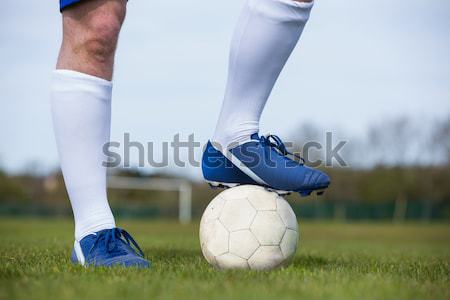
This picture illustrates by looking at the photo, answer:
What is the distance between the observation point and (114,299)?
215 centimetres

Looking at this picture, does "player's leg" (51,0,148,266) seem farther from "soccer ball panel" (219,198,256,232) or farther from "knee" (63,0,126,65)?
"soccer ball panel" (219,198,256,232)

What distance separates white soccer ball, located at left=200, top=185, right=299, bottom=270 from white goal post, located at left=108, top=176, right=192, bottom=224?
3799cm

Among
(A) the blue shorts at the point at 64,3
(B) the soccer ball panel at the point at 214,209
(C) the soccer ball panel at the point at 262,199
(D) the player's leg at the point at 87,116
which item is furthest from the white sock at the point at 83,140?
(C) the soccer ball panel at the point at 262,199

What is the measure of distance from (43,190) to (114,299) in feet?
217

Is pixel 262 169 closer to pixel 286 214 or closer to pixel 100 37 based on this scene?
pixel 286 214

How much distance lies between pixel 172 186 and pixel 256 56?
46.5m

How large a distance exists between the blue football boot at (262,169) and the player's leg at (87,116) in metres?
0.59

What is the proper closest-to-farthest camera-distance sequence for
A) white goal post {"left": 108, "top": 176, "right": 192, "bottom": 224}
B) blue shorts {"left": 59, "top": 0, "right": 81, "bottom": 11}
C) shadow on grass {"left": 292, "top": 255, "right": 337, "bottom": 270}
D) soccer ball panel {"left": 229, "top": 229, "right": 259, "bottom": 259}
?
blue shorts {"left": 59, "top": 0, "right": 81, "bottom": 11}, soccer ball panel {"left": 229, "top": 229, "right": 259, "bottom": 259}, shadow on grass {"left": 292, "top": 255, "right": 337, "bottom": 270}, white goal post {"left": 108, "top": 176, "right": 192, "bottom": 224}

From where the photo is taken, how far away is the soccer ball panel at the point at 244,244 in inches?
126

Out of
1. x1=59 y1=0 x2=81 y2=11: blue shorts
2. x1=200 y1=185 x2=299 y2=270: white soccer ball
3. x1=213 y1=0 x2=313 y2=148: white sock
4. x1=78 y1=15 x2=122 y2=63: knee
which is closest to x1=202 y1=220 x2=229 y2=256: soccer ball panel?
x1=200 y1=185 x2=299 y2=270: white soccer ball

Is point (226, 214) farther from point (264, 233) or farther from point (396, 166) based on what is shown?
point (396, 166)

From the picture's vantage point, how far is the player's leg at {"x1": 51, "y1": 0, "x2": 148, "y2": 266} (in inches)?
122

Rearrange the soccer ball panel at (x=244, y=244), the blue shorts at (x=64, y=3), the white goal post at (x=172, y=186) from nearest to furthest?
the blue shorts at (x=64, y=3), the soccer ball panel at (x=244, y=244), the white goal post at (x=172, y=186)

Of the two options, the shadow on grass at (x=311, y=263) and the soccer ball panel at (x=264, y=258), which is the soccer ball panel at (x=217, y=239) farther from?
the shadow on grass at (x=311, y=263)
